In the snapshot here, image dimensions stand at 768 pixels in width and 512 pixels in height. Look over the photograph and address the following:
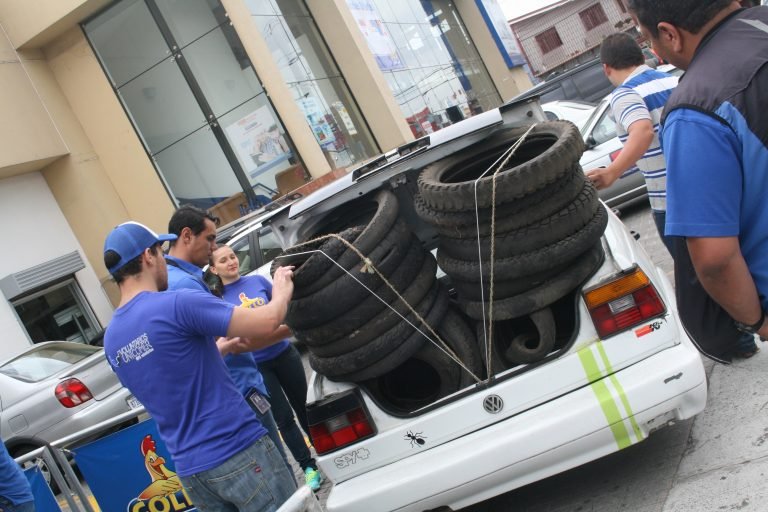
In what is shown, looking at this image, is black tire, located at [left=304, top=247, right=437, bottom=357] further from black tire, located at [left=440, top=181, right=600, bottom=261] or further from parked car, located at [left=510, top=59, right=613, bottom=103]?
parked car, located at [left=510, top=59, right=613, bottom=103]

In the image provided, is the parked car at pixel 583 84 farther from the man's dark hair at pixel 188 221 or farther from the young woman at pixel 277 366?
the man's dark hair at pixel 188 221

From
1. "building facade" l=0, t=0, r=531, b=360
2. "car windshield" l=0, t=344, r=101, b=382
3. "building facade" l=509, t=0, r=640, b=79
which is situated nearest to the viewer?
"car windshield" l=0, t=344, r=101, b=382

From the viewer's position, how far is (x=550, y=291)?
362cm

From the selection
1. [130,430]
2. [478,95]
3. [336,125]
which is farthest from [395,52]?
[130,430]

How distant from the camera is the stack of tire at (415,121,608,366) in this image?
3.53m

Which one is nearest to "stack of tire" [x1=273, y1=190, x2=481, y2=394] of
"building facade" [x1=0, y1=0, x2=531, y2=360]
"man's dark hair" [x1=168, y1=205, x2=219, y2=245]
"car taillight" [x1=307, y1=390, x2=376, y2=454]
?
"car taillight" [x1=307, y1=390, x2=376, y2=454]

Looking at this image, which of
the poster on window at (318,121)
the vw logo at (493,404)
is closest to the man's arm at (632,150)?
the vw logo at (493,404)

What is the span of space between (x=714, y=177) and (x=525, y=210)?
1730 millimetres

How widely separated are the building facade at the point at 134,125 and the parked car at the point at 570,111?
8582mm

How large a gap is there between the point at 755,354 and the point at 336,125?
16962 millimetres

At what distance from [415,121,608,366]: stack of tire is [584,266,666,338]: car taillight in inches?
5.4

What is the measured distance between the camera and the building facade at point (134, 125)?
1662cm

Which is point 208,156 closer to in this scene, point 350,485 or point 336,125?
point 336,125

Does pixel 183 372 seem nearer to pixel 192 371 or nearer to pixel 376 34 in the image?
pixel 192 371
